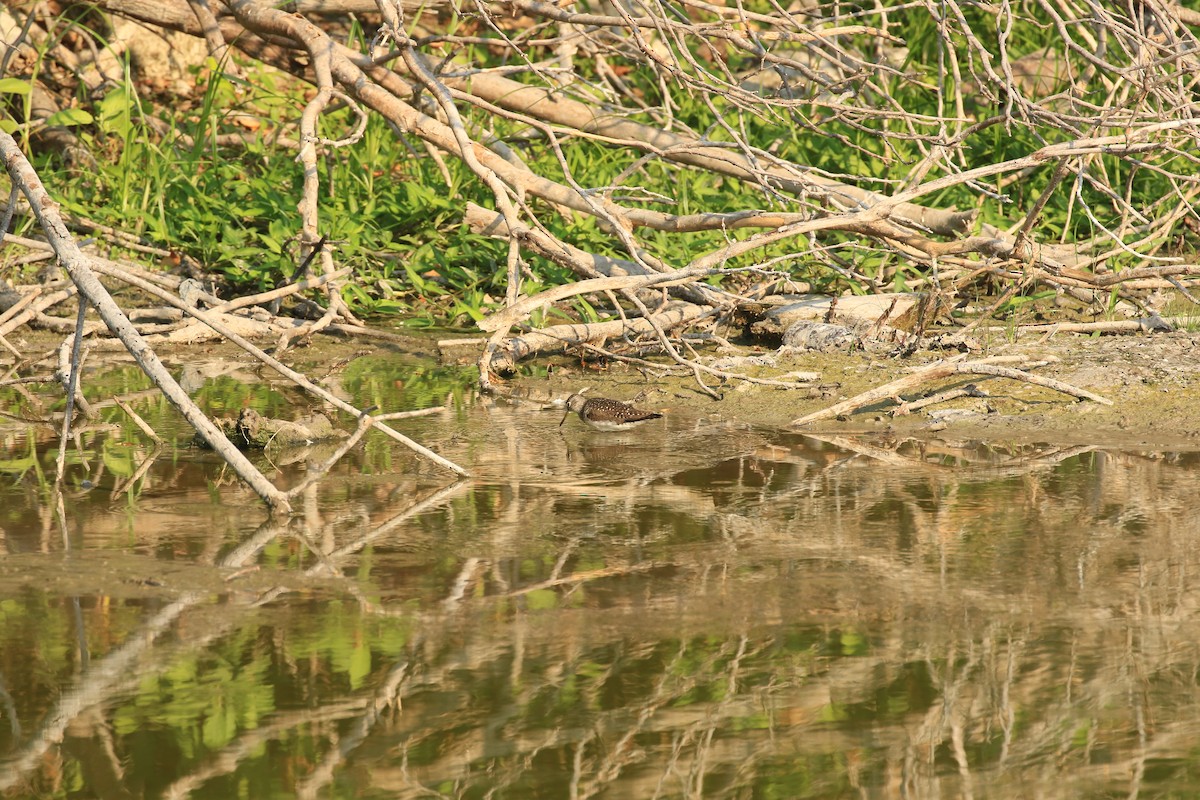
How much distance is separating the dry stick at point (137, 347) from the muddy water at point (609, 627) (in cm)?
13

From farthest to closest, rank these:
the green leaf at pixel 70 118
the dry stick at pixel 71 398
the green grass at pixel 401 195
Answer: the green grass at pixel 401 195, the green leaf at pixel 70 118, the dry stick at pixel 71 398

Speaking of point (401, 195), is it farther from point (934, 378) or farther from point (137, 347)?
point (137, 347)

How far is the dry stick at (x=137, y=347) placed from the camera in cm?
357

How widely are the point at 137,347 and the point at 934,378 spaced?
256 centimetres

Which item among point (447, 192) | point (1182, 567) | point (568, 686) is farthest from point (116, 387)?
point (1182, 567)

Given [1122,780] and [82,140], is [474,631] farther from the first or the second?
[82,140]

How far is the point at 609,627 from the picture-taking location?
294 cm

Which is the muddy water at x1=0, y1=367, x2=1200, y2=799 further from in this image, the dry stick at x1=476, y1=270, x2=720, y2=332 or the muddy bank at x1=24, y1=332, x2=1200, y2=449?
the dry stick at x1=476, y1=270, x2=720, y2=332

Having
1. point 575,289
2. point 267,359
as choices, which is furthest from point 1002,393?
point 267,359

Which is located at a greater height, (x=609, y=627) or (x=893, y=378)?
(x=893, y=378)

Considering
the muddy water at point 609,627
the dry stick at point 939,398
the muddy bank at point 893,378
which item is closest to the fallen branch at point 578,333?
the muddy bank at point 893,378

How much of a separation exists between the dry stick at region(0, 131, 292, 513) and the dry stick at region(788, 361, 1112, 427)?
188 cm

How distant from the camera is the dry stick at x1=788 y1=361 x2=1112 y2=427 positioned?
15.6 feet

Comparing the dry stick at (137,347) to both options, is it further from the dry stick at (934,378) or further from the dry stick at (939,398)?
the dry stick at (939,398)
